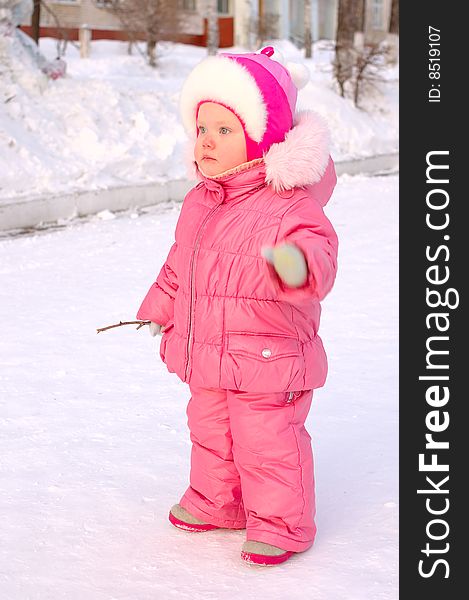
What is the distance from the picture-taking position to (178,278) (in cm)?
307

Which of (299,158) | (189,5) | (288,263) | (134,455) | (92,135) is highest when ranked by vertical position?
(299,158)

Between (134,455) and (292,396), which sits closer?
(292,396)

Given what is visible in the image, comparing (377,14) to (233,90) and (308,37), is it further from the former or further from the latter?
(233,90)

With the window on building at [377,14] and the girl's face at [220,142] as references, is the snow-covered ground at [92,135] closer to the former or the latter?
the girl's face at [220,142]

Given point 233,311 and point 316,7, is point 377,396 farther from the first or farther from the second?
point 316,7

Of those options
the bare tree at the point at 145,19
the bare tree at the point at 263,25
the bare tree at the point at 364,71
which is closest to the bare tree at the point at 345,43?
the bare tree at the point at 364,71

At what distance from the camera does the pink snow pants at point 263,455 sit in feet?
9.57

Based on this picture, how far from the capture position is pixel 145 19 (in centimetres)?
2008

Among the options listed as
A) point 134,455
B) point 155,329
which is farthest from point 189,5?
point 155,329

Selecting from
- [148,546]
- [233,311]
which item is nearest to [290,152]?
[233,311]

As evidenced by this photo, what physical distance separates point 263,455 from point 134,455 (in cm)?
98

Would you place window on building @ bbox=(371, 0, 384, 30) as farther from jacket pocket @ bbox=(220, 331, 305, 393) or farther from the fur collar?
jacket pocket @ bbox=(220, 331, 305, 393)

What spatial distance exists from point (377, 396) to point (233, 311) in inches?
69.0

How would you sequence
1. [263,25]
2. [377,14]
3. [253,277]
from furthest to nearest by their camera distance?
[377,14] < [263,25] < [253,277]
